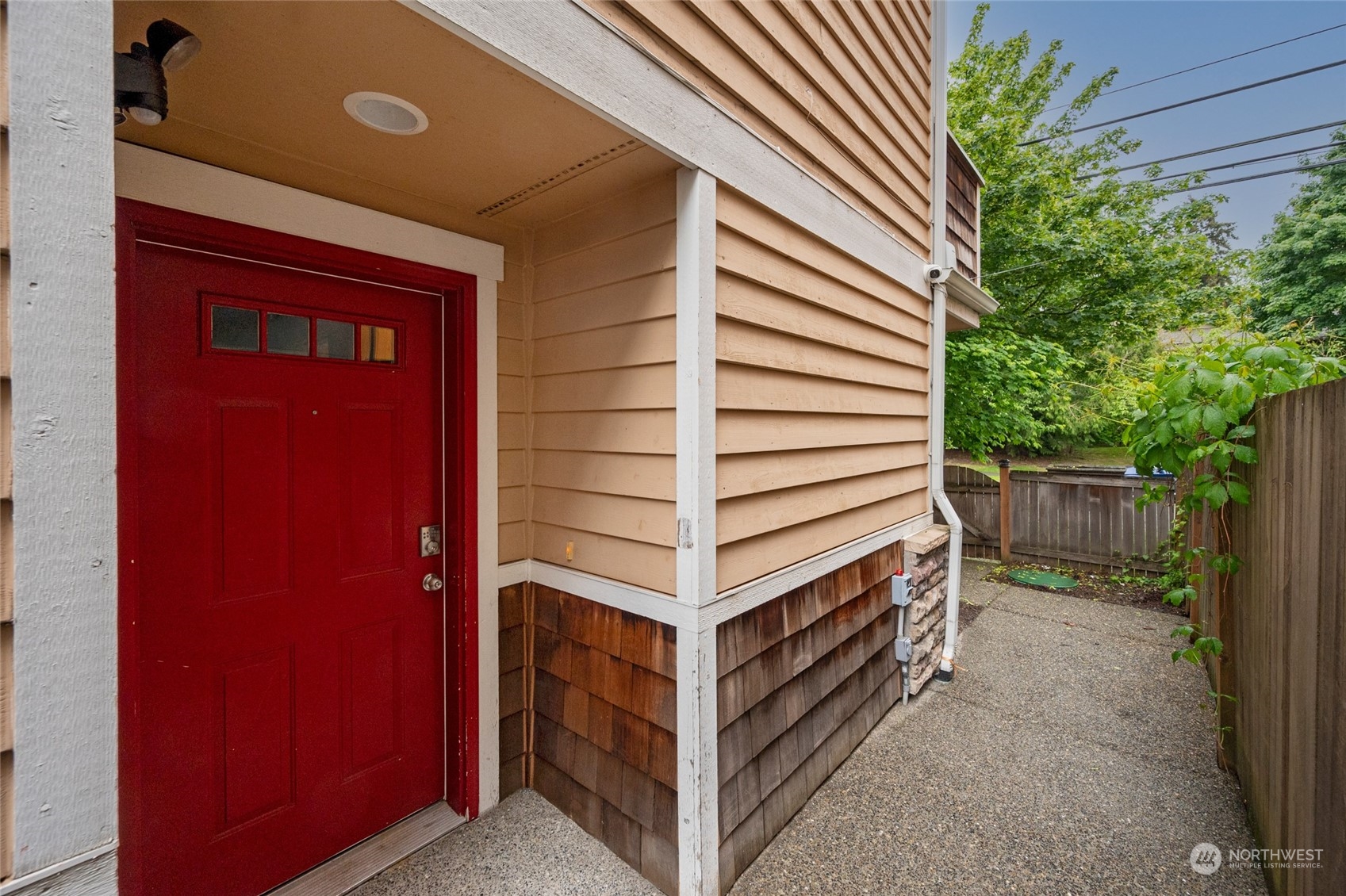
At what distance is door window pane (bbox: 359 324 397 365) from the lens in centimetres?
190

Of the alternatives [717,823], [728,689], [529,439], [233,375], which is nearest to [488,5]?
[233,375]

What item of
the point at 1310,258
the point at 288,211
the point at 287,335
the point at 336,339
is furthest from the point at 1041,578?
the point at 1310,258

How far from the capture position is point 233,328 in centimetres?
164

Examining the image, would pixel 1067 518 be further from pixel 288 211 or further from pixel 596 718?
pixel 288 211

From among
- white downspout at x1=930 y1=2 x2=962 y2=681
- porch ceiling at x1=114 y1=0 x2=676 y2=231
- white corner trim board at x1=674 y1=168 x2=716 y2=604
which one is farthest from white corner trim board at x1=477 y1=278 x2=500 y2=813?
white downspout at x1=930 y1=2 x2=962 y2=681

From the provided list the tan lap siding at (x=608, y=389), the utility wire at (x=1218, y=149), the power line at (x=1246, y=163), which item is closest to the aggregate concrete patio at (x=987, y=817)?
the tan lap siding at (x=608, y=389)

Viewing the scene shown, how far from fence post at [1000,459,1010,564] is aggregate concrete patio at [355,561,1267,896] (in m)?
2.93

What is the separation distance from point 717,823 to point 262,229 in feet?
7.47

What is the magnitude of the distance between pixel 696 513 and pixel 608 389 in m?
0.56

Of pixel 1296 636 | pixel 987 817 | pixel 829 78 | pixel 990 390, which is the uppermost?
pixel 829 78

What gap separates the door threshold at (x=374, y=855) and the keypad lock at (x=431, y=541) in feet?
3.15

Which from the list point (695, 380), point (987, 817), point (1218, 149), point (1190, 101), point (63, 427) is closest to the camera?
point (63, 427)

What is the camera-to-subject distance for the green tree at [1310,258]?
12.2 meters

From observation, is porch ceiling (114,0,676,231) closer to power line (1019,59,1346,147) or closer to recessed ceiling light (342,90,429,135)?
recessed ceiling light (342,90,429,135)
